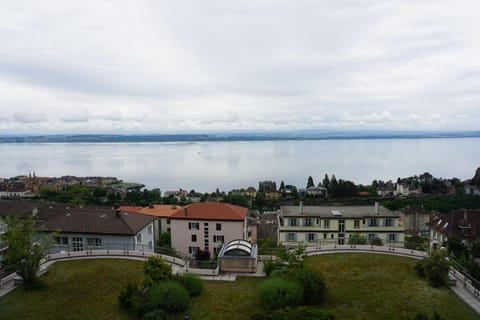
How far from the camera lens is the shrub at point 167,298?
38.3 ft

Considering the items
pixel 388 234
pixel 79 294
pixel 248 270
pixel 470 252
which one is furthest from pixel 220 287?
pixel 470 252

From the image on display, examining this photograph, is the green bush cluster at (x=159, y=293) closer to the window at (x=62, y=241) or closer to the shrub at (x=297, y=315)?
the shrub at (x=297, y=315)

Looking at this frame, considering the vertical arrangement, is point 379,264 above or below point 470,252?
above

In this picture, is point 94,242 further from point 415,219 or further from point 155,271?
point 415,219

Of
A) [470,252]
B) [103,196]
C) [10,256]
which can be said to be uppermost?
[10,256]

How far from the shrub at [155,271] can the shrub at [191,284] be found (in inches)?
23.1

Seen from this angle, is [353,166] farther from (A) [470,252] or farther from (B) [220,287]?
(B) [220,287]

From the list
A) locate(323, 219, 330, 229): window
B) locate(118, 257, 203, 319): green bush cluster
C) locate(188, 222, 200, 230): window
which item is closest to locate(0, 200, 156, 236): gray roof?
locate(188, 222, 200, 230): window

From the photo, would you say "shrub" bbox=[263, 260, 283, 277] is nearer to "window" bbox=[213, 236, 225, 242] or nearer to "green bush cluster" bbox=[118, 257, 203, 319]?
"green bush cluster" bbox=[118, 257, 203, 319]

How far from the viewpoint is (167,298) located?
11.8 metres

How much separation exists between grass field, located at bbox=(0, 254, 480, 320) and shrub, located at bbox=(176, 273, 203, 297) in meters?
0.29

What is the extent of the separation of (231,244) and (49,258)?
956 cm

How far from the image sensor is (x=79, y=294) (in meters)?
13.4

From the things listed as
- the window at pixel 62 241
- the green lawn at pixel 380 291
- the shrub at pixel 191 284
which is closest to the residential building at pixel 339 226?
the green lawn at pixel 380 291
